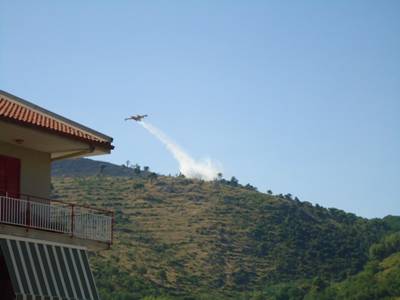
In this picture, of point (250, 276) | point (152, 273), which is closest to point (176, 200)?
point (250, 276)

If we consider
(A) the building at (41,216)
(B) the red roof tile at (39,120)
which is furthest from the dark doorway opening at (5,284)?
(B) the red roof tile at (39,120)

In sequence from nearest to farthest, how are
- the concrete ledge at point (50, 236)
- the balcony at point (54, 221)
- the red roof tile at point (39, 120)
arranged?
1. the concrete ledge at point (50, 236)
2. the balcony at point (54, 221)
3. the red roof tile at point (39, 120)

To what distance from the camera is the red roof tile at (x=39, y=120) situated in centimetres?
3068

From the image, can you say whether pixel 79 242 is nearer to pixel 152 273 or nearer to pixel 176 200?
pixel 152 273

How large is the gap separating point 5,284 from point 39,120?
510 cm

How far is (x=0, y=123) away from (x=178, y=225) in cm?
12792

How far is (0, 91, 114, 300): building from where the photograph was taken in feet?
96.3

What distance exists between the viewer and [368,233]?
18975cm

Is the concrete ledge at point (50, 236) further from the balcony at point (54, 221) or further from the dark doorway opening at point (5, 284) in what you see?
the dark doorway opening at point (5, 284)

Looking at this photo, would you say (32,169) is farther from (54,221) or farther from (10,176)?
(54,221)

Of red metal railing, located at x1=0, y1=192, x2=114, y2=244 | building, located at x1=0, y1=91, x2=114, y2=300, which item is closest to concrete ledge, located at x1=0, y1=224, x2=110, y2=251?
building, located at x1=0, y1=91, x2=114, y2=300

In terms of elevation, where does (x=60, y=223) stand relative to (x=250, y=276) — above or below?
below

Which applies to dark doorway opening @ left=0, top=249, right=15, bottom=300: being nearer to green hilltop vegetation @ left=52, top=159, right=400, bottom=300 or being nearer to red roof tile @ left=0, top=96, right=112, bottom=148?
red roof tile @ left=0, top=96, right=112, bottom=148

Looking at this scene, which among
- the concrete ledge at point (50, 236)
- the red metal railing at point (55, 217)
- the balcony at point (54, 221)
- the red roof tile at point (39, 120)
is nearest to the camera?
the concrete ledge at point (50, 236)
